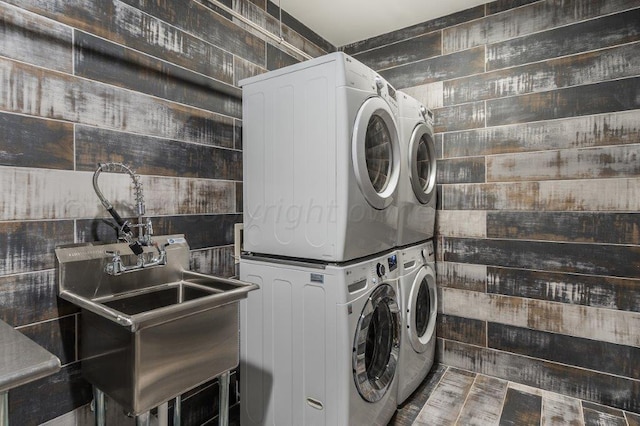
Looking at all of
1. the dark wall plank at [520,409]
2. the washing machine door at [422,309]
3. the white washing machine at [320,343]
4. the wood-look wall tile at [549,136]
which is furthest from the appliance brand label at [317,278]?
the wood-look wall tile at [549,136]

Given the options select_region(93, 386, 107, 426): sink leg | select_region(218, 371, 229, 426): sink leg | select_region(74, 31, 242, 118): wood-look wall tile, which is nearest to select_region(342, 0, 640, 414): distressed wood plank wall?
select_region(74, 31, 242, 118): wood-look wall tile

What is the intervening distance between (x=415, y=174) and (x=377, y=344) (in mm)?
1064

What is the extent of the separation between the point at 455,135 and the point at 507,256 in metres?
0.97

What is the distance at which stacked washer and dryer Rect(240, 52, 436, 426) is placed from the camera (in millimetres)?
1530

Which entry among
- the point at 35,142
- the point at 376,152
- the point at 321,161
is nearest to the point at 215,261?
the point at 321,161

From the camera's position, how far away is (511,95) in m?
2.37

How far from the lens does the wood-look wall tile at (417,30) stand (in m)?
2.51

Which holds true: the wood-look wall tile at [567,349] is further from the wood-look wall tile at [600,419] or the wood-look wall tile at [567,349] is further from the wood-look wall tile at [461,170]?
the wood-look wall tile at [461,170]

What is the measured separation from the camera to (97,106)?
1416 millimetres

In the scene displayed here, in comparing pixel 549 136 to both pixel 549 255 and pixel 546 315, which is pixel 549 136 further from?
pixel 546 315

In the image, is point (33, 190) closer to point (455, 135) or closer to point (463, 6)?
point (455, 135)

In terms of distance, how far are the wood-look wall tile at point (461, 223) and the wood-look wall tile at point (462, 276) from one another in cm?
24

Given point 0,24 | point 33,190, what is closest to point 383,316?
point 33,190

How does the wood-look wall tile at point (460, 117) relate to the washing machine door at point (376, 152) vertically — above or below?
above
